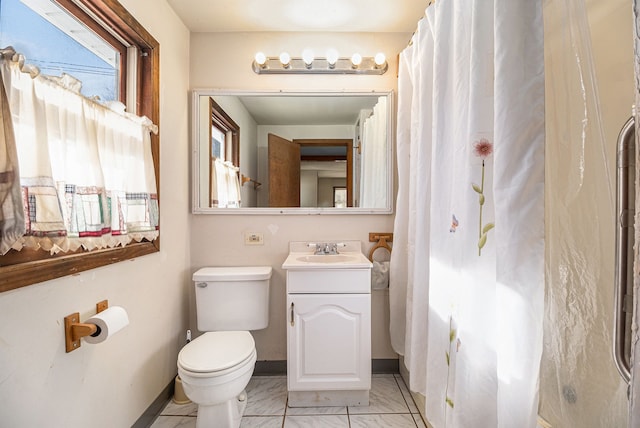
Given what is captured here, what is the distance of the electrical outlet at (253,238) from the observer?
1.97 metres

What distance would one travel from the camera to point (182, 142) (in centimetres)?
187

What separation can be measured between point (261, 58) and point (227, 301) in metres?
1.61

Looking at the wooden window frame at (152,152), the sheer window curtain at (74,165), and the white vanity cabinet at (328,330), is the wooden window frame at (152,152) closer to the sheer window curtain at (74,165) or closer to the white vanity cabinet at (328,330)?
the sheer window curtain at (74,165)

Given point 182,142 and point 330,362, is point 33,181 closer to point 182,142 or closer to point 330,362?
point 182,142

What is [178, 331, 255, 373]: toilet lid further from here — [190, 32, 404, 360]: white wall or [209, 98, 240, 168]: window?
[209, 98, 240, 168]: window

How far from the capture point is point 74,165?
40.9 inches

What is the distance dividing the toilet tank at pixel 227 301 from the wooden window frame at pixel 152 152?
383 millimetres

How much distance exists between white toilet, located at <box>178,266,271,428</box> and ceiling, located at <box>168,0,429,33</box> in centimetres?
164

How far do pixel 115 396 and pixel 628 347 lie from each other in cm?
185

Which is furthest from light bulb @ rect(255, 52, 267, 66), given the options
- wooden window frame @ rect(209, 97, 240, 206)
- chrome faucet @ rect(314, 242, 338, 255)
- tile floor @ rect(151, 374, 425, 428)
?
tile floor @ rect(151, 374, 425, 428)

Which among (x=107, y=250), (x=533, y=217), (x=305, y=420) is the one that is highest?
(x=533, y=217)

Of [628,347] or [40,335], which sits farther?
[40,335]

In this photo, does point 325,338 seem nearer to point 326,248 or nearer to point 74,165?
point 326,248

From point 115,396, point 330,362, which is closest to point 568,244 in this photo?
point 330,362
